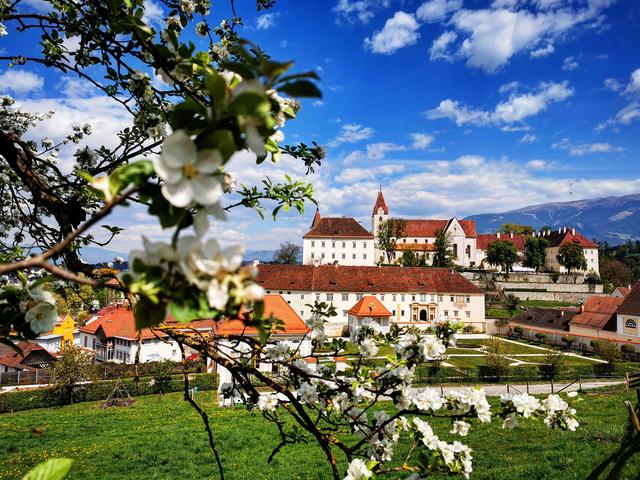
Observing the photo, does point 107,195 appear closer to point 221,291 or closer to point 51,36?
point 221,291

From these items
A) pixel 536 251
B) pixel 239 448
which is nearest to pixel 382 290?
pixel 239 448

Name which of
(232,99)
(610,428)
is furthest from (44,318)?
(610,428)

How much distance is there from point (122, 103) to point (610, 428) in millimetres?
13279

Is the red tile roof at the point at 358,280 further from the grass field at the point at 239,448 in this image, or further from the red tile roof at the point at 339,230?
the grass field at the point at 239,448

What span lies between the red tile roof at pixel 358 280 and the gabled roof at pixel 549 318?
637cm

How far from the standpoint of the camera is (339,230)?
219 feet

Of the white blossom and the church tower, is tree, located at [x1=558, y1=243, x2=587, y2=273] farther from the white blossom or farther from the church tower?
the white blossom

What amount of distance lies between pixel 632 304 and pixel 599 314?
409cm

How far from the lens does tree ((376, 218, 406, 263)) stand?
79.0 metres

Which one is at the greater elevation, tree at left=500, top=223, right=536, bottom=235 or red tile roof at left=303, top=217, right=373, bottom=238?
tree at left=500, top=223, right=536, bottom=235

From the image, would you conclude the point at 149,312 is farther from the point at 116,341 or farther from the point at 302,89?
the point at 116,341

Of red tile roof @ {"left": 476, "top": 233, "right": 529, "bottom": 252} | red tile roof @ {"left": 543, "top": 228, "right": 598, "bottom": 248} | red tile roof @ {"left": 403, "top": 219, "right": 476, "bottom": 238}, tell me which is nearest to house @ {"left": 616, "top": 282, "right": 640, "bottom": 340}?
red tile roof @ {"left": 403, "top": 219, "right": 476, "bottom": 238}

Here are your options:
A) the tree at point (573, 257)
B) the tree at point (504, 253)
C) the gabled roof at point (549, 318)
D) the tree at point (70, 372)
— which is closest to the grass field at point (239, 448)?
the tree at point (70, 372)

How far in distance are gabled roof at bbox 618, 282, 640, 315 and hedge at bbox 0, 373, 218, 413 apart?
35706 mm
